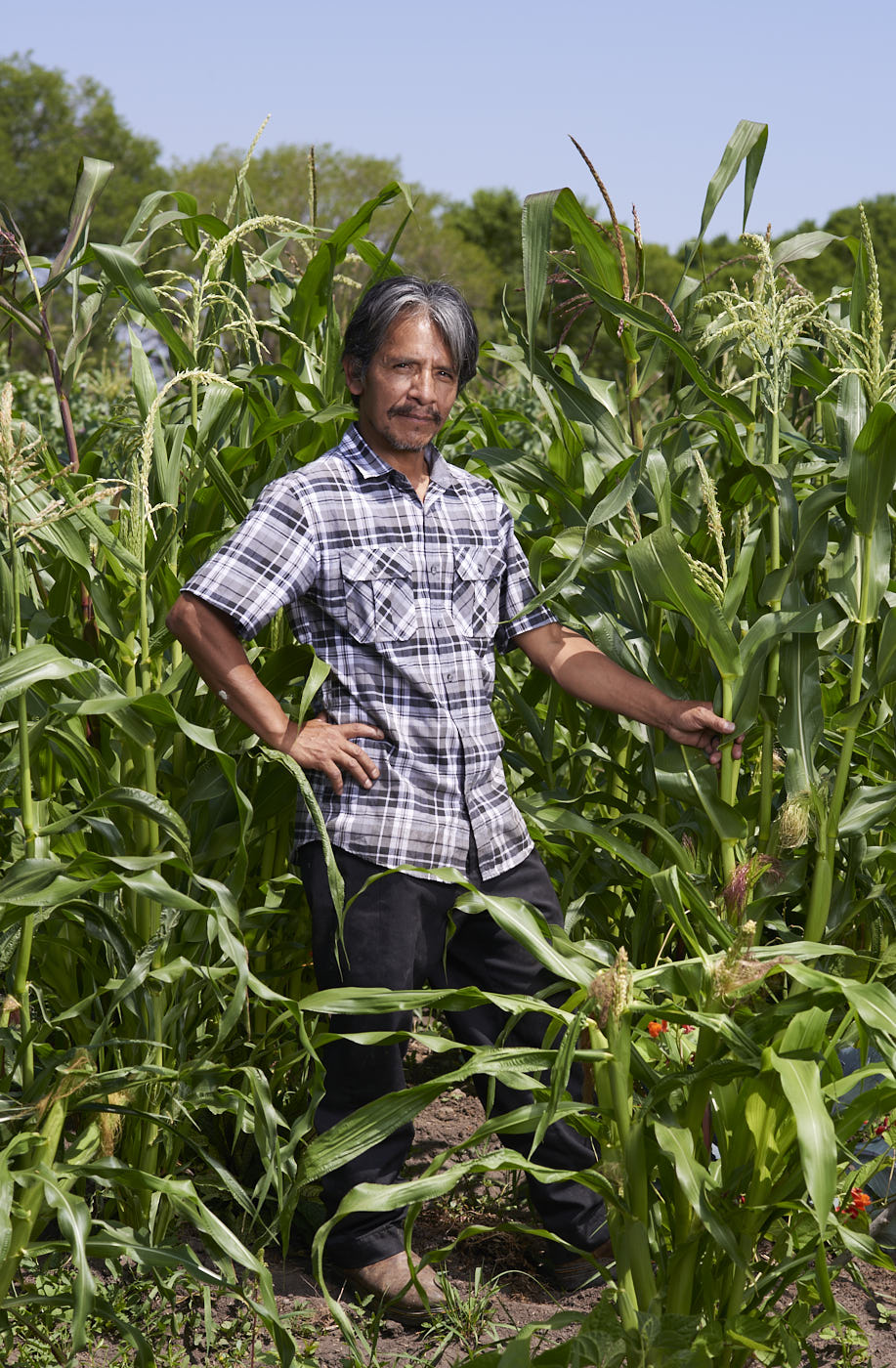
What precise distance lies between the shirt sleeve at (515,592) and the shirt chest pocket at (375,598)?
0.28 meters

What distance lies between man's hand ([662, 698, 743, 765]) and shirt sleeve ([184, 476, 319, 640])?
69 cm

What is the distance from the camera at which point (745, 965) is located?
64.3 inches

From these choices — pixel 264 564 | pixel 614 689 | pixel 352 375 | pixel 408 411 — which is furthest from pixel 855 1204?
pixel 352 375

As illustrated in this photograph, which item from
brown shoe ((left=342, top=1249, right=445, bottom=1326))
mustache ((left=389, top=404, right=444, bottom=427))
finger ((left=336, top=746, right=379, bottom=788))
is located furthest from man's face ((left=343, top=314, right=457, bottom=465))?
brown shoe ((left=342, top=1249, right=445, bottom=1326))

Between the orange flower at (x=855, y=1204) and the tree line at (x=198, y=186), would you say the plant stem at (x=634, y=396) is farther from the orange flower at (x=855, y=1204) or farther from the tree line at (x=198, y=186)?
the tree line at (x=198, y=186)

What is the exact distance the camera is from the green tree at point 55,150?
1296 inches

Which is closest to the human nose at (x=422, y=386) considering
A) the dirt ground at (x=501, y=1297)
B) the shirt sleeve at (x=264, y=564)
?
the shirt sleeve at (x=264, y=564)

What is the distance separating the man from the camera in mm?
2170

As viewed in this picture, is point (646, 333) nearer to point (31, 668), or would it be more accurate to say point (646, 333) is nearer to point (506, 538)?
point (506, 538)

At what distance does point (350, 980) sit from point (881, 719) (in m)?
1.22

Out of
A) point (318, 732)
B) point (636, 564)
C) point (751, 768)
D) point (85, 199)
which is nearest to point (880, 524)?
point (636, 564)

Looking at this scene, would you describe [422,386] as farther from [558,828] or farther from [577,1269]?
[577,1269]

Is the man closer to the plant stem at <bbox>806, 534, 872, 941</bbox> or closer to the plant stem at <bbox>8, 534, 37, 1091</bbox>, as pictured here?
the plant stem at <bbox>806, 534, 872, 941</bbox>

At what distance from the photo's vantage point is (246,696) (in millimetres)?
2148
